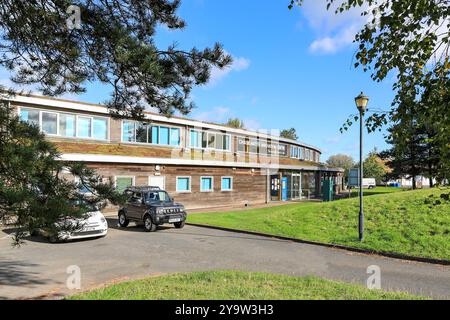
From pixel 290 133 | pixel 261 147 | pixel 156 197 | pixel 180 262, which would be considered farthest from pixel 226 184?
pixel 290 133

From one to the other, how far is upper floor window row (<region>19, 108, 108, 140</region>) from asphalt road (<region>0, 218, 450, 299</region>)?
6977mm

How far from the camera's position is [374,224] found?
14750 millimetres

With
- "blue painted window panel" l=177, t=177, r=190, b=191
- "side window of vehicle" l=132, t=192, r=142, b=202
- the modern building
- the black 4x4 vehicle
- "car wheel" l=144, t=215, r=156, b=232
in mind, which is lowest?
"car wheel" l=144, t=215, r=156, b=232

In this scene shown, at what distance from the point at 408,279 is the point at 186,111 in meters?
6.80

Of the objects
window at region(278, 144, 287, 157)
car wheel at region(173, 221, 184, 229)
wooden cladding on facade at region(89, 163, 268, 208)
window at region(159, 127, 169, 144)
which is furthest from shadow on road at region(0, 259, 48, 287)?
window at region(278, 144, 287, 157)

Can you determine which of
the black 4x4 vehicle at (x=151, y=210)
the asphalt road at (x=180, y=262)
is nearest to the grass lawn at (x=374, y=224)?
the asphalt road at (x=180, y=262)

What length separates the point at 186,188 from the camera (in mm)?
26203

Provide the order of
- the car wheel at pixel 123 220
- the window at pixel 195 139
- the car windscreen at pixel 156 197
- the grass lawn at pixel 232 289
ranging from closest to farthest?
the grass lawn at pixel 232 289
the car windscreen at pixel 156 197
the car wheel at pixel 123 220
the window at pixel 195 139

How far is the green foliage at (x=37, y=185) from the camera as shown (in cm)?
390

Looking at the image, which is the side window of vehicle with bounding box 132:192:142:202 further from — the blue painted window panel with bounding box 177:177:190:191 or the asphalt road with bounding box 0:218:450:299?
the blue painted window panel with bounding box 177:177:190:191

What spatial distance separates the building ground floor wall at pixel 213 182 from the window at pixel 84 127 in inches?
71.6

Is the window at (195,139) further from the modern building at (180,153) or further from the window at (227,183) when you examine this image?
the window at (227,183)

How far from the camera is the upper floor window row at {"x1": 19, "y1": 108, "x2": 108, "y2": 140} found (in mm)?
18652
